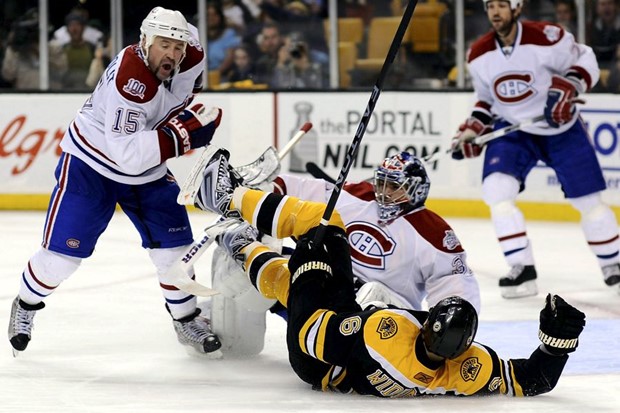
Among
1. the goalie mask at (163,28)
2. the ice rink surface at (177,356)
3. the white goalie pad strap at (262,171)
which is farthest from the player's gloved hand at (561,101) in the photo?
the goalie mask at (163,28)

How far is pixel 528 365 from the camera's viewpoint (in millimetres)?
3488

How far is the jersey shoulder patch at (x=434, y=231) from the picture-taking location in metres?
3.91

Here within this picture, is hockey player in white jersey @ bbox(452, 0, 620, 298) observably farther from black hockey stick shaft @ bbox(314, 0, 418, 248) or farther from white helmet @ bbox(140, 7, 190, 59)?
white helmet @ bbox(140, 7, 190, 59)

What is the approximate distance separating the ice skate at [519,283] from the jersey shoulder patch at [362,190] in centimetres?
128

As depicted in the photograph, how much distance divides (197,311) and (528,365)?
118cm

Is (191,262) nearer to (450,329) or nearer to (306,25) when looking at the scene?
(450,329)

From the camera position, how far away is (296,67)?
25.8ft

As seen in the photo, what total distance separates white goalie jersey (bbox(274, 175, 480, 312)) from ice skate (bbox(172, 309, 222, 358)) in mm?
483

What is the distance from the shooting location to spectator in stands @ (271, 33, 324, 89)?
7.81 m

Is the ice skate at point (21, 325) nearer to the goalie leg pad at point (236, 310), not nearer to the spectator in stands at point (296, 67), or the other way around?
the goalie leg pad at point (236, 310)

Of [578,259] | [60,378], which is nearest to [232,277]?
[60,378]

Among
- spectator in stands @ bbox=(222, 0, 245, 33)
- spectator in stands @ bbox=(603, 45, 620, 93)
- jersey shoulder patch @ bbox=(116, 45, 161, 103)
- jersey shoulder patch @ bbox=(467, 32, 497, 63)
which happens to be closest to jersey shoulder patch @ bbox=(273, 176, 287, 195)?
jersey shoulder patch @ bbox=(116, 45, 161, 103)

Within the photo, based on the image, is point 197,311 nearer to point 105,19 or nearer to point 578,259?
point 578,259

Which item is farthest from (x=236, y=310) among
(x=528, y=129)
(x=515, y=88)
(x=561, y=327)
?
(x=515, y=88)
